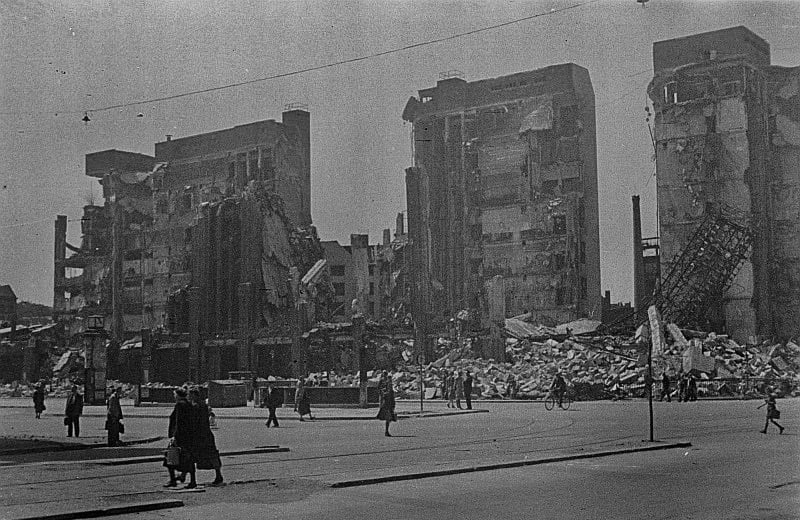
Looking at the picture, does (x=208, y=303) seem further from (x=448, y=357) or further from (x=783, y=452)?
(x=783, y=452)

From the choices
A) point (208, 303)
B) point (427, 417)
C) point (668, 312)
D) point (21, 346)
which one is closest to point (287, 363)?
point (208, 303)

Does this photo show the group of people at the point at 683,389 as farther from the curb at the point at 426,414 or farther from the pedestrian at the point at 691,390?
the curb at the point at 426,414

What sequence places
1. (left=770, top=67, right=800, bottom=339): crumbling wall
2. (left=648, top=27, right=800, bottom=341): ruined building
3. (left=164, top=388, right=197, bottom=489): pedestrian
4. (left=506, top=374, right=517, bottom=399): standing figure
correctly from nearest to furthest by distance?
(left=164, top=388, right=197, bottom=489): pedestrian < (left=506, top=374, right=517, bottom=399): standing figure < (left=770, top=67, right=800, bottom=339): crumbling wall < (left=648, top=27, right=800, bottom=341): ruined building

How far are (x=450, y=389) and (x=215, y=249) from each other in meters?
10.4

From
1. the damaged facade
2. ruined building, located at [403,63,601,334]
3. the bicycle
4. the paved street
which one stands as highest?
ruined building, located at [403,63,601,334]

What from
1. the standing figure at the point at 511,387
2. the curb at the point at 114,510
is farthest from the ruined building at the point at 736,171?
the curb at the point at 114,510

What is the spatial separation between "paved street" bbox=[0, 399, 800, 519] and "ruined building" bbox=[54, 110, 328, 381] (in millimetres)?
7658

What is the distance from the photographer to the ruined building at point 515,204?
4062 centimetres

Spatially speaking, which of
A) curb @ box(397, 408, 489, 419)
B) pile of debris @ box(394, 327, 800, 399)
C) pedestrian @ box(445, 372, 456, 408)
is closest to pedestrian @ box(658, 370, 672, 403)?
pile of debris @ box(394, 327, 800, 399)

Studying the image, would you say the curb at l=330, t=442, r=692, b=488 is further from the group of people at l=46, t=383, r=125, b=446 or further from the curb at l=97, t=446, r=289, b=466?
the group of people at l=46, t=383, r=125, b=446

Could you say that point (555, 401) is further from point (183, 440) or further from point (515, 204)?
point (183, 440)

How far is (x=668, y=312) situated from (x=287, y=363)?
19.8m

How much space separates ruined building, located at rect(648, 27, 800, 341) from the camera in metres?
44.4

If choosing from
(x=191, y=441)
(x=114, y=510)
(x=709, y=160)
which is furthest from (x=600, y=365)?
(x=114, y=510)
